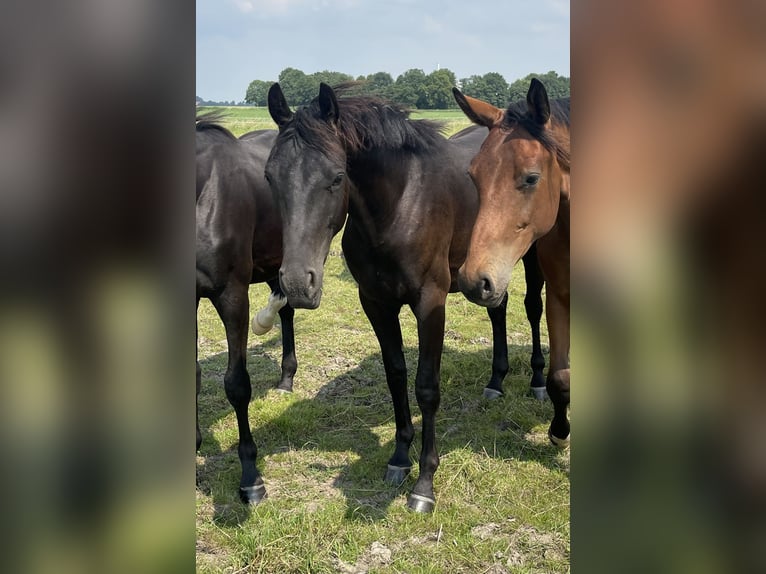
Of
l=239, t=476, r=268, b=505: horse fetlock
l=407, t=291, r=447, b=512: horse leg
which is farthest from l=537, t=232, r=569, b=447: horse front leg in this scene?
l=239, t=476, r=268, b=505: horse fetlock

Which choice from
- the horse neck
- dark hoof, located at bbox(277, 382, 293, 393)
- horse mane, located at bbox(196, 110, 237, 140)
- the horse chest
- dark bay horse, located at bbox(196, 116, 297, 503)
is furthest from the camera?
dark hoof, located at bbox(277, 382, 293, 393)

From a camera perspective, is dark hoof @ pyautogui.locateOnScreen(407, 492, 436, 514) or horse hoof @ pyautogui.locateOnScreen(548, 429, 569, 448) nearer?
dark hoof @ pyautogui.locateOnScreen(407, 492, 436, 514)

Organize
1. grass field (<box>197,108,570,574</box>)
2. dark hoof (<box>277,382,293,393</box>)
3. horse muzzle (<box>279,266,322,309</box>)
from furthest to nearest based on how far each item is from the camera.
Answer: dark hoof (<box>277,382,293,393</box>), grass field (<box>197,108,570,574</box>), horse muzzle (<box>279,266,322,309</box>)

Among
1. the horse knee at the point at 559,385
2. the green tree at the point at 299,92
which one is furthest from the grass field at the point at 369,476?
the green tree at the point at 299,92

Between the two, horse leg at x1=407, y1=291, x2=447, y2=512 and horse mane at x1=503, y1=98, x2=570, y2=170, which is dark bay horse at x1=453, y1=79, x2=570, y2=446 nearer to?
horse mane at x1=503, y1=98, x2=570, y2=170

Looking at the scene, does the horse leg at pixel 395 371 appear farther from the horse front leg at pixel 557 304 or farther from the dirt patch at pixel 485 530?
the horse front leg at pixel 557 304

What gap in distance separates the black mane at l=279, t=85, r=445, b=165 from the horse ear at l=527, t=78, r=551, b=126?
877 millimetres

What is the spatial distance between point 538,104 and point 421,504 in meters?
2.21

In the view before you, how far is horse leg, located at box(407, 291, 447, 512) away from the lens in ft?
11.6

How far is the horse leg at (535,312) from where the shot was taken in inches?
201
